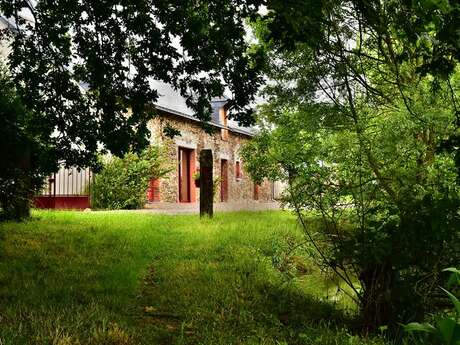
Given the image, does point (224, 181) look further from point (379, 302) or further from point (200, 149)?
point (379, 302)

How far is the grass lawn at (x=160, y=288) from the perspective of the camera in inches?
165

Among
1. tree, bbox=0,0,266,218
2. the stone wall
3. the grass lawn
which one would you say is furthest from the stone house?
tree, bbox=0,0,266,218

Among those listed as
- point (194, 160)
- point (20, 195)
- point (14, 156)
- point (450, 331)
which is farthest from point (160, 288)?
point (194, 160)

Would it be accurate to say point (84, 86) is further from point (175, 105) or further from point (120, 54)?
point (120, 54)

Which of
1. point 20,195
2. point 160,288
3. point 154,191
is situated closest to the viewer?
point 160,288

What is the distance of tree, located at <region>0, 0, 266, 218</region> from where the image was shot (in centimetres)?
569

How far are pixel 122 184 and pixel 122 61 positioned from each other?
9.52m

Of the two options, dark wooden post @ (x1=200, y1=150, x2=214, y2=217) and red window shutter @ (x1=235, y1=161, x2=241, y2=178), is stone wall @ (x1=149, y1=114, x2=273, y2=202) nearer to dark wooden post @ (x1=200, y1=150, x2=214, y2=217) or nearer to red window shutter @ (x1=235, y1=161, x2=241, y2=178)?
red window shutter @ (x1=235, y1=161, x2=241, y2=178)

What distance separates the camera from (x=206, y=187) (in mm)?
10992

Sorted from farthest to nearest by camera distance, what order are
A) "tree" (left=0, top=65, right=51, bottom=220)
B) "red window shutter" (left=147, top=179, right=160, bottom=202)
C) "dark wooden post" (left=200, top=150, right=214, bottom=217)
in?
"red window shutter" (left=147, top=179, right=160, bottom=202) → "dark wooden post" (left=200, top=150, right=214, bottom=217) → "tree" (left=0, top=65, right=51, bottom=220)

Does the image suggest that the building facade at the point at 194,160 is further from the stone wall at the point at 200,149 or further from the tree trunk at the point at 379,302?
the tree trunk at the point at 379,302

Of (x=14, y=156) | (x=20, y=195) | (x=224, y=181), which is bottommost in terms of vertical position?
(x=20, y=195)

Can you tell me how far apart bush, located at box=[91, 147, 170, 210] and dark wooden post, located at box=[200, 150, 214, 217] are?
4.38m

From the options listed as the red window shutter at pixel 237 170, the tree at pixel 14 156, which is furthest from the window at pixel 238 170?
the tree at pixel 14 156
